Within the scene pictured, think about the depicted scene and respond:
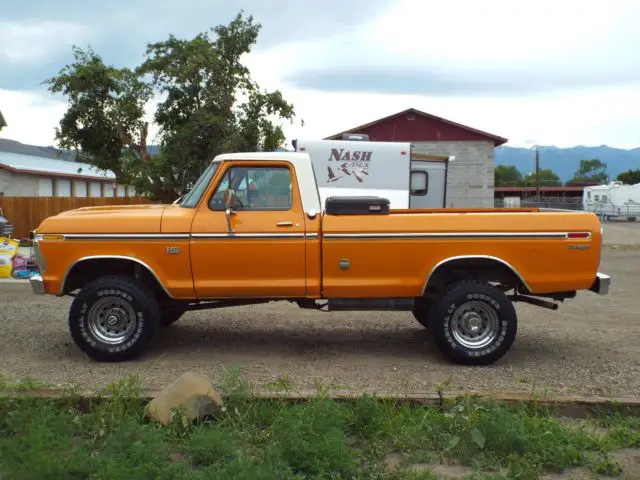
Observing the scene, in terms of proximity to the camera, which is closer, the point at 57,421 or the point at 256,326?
the point at 57,421

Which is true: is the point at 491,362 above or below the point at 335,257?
below

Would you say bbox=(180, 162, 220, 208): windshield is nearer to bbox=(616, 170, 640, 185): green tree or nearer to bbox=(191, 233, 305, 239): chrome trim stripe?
bbox=(191, 233, 305, 239): chrome trim stripe

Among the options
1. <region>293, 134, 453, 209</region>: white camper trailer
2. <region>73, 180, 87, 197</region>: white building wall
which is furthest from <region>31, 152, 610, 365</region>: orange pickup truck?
<region>73, 180, 87, 197</region>: white building wall

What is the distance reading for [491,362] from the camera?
22.1ft

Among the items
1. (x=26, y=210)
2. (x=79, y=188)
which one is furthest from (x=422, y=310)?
(x=79, y=188)

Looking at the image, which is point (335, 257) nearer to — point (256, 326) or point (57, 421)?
point (256, 326)

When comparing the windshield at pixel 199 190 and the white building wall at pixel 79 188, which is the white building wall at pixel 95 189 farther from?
the windshield at pixel 199 190

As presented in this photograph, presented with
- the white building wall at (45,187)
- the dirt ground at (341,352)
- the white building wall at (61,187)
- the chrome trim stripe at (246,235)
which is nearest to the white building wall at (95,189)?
the white building wall at (61,187)

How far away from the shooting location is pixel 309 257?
6773 mm

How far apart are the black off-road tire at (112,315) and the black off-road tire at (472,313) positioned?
2.79m

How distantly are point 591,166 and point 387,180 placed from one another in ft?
462

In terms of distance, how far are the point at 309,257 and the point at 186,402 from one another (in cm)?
221

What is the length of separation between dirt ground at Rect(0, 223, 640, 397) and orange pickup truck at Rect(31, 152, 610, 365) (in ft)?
1.43

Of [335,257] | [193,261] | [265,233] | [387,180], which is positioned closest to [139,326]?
[193,261]
